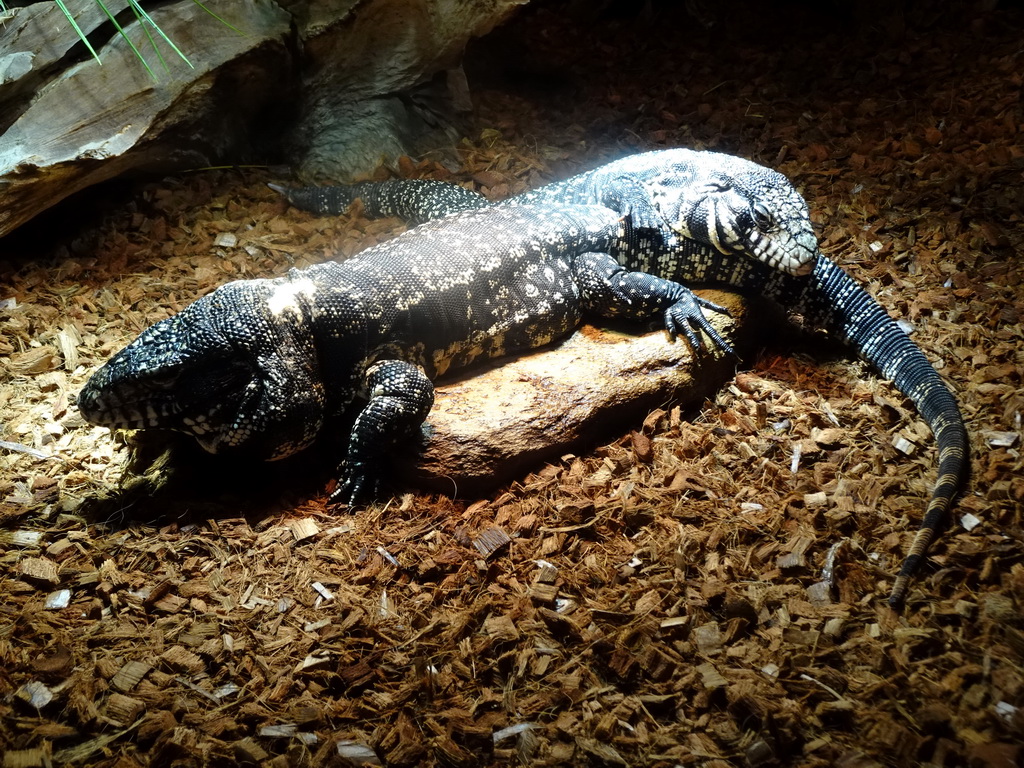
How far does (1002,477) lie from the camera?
3645 mm

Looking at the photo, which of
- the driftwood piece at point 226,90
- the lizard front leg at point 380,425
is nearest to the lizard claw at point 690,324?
the lizard front leg at point 380,425

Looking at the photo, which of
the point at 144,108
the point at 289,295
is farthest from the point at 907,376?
the point at 144,108

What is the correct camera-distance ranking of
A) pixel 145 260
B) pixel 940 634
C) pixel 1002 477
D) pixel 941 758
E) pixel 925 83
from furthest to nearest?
1. pixel 925 83
2. pixel 145 260
3. pixel 1002 477
4. pixel 940 634
5. pixel 941 758

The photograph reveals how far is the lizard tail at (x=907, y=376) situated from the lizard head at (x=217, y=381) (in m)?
3.10

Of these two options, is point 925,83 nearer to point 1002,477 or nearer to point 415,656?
point 1002,477

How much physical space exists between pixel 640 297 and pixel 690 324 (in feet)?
1.17

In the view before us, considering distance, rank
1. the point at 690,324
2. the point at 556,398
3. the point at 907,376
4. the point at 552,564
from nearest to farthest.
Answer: the point at 552,564
the point at 556,398
the point at 907,376
the point at 690,324

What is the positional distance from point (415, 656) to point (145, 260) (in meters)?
3.85

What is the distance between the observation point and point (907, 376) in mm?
4293

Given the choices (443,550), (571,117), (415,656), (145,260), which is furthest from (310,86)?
(415,656)

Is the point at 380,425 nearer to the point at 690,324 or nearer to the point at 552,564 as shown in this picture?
the point at 552,564

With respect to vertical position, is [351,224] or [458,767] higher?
[351,224]

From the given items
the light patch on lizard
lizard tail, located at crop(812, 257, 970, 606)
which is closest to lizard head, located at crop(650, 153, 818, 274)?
lizard tail, located at crop(812, 257, 970, 606)

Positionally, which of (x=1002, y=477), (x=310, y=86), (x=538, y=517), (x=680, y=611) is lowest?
(x=1002, y=477)
